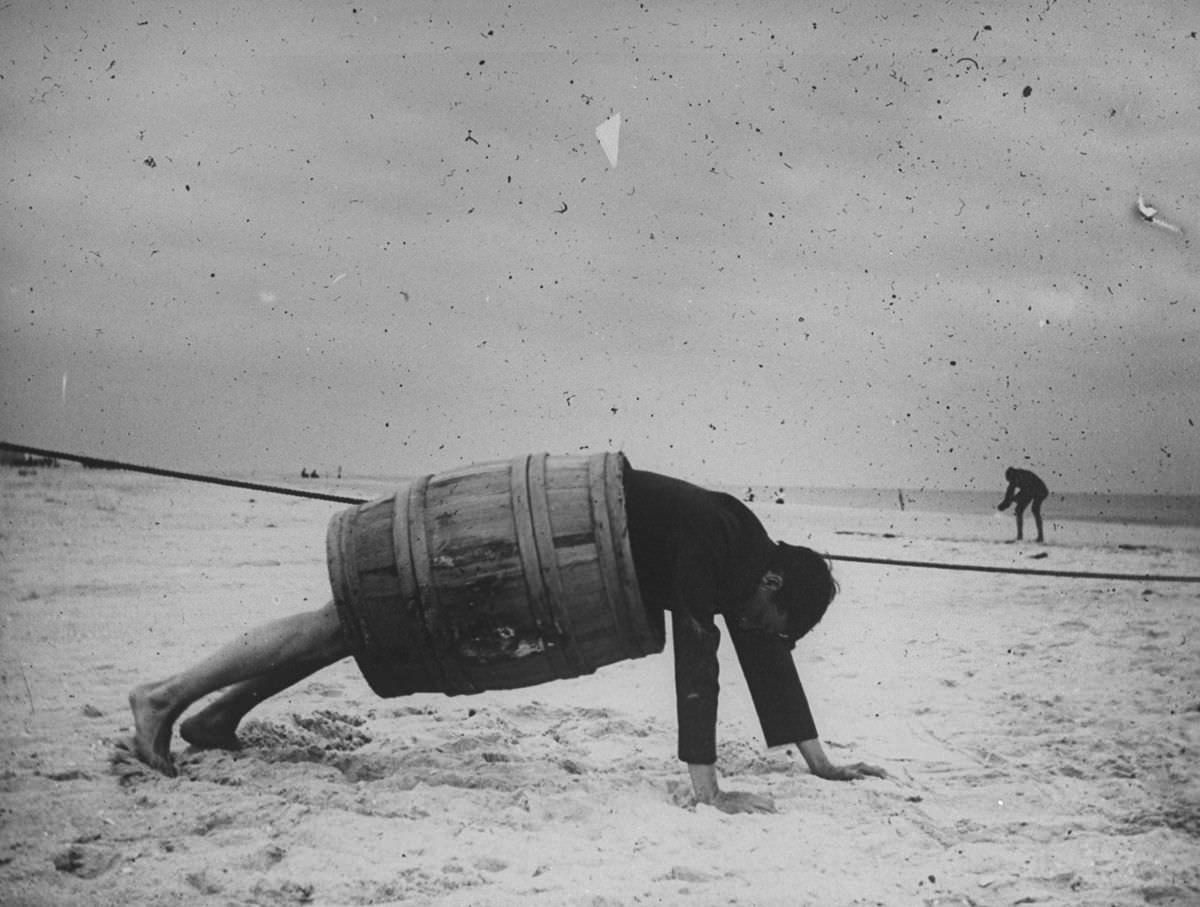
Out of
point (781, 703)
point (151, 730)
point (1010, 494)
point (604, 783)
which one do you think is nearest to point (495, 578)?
point (604, 783)

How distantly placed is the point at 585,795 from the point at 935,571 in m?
7.27

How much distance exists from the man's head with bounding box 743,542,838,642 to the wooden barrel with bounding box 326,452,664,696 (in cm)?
47

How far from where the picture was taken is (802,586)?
318cm

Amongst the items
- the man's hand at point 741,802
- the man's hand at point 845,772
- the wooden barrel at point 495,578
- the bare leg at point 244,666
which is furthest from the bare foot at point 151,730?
the man's hand at point 845,772

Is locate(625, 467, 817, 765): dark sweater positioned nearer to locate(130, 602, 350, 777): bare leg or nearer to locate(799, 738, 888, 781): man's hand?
locate(799, 738, 888, 781): man's hand

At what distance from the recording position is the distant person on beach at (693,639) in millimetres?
2963

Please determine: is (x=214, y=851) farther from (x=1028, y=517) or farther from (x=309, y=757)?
(x=1028, y=517)

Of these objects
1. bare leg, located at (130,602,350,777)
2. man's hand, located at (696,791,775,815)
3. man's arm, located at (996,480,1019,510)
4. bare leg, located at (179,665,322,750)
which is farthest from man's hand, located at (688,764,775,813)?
man's arm, located at (996,480,1019,510)

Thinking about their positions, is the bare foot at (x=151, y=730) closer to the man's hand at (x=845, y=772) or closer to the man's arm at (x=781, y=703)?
the man's arm at (x=781, y=703)

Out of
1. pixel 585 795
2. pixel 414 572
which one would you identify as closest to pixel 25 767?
pixel 414 572

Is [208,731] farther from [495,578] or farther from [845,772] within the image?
[845,772]

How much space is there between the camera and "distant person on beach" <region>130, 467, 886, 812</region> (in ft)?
9.72

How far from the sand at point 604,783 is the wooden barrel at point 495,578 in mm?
462

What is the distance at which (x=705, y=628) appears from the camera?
2.98m
